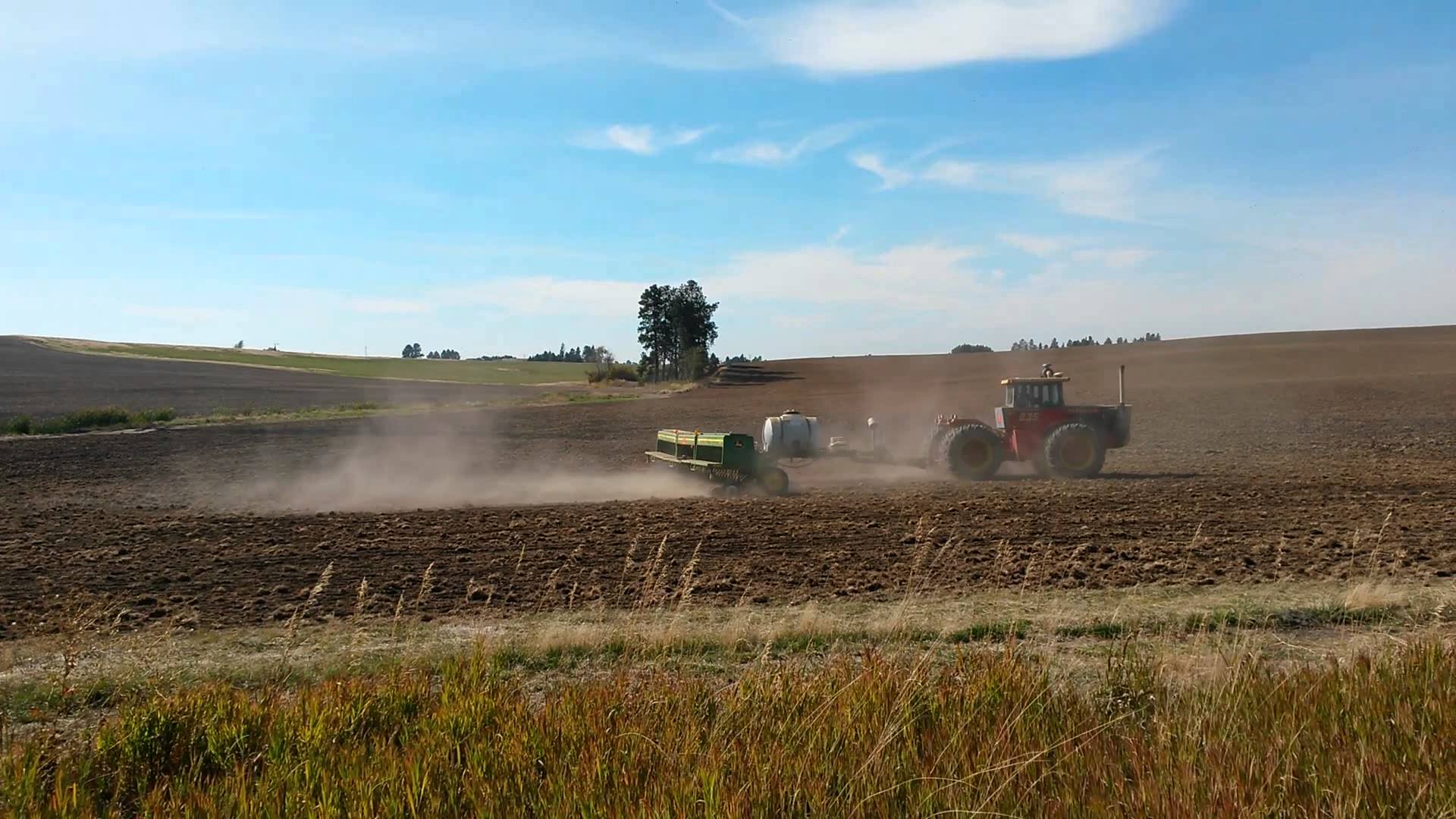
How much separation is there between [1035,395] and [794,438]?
5.92 meters

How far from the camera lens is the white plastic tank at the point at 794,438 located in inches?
952

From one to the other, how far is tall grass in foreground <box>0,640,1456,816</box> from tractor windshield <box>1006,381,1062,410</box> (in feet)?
57.7

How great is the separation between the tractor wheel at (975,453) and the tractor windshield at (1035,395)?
1.06m

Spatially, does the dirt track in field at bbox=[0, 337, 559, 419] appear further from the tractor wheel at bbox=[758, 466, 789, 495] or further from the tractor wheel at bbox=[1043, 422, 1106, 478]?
the tractor wheel at bbox=[1043, 422, 1106, 478]

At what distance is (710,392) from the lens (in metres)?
71.1

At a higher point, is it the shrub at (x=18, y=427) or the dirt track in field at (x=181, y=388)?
the dirt track in field at (x=181, y=388)

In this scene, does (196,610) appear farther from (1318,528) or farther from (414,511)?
(1318,528)

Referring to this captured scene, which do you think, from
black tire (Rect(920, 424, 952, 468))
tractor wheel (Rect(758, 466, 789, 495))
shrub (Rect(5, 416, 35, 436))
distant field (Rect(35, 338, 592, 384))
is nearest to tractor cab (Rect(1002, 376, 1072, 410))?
black tire (Rect(920, 424, 952, 468))

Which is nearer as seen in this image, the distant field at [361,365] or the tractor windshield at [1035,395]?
the tractor windshield at [1035,395]

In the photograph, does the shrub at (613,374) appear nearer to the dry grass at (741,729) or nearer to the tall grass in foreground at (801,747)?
the dry grass at (741,729)

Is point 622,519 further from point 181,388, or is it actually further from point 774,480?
point 181,388

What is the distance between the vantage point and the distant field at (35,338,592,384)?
321ft

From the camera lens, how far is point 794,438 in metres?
24.2

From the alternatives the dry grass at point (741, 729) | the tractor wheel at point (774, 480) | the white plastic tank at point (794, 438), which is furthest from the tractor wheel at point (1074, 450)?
the dry grass at point (741, 729)
